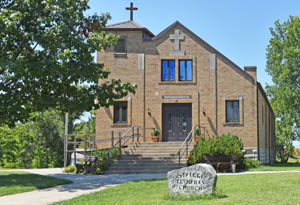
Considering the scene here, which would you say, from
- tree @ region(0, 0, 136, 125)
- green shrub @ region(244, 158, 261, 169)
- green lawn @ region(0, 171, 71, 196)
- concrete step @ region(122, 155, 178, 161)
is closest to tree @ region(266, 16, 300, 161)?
green shrub @ region(244, 158, 261, 169)

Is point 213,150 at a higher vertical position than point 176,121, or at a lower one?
lower

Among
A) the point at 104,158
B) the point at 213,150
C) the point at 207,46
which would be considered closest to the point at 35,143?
the point at 104,158

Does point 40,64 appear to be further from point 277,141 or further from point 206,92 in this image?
point 277,141

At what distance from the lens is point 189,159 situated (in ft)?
69.0

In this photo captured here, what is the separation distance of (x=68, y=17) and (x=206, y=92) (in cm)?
1146

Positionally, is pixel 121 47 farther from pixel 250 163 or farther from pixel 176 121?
pixel 250 163

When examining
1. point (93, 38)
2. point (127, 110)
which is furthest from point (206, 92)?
point (93, 38)

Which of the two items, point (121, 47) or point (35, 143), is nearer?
point (121, 47)

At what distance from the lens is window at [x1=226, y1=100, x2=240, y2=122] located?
1009 inches

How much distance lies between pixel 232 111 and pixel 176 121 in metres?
3.49

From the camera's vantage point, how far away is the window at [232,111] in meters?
25.6

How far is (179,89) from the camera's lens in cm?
2603

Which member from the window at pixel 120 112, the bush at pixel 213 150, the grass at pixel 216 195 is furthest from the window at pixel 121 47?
the grass at pixel 216 195

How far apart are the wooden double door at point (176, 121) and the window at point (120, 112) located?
7.94ft
